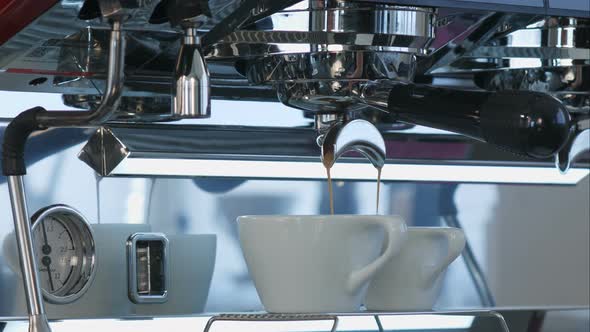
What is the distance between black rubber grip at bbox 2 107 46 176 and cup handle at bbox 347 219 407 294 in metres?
0.21

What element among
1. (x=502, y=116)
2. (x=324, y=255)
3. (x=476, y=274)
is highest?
(x=502, y=116)

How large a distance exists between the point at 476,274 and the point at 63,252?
0.38 meters

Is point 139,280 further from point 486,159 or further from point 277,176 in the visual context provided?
point 486,159

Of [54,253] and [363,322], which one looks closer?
[363,322]

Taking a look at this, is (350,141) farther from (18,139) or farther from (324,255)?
(18,139)

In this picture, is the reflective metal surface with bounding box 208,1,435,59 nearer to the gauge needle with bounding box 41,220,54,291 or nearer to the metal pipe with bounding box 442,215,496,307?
the gauge needle with bounding box 41,220,54,291

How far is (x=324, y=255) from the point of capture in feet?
2.20

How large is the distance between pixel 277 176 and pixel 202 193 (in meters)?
0.06

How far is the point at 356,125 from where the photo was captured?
2.52ft

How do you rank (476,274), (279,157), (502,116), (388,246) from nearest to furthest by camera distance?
1. (502,116)
2. (388,246)
3. (279,157)
4. (476,274)

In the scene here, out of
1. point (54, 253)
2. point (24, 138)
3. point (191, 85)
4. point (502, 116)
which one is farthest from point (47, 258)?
point (502, 116)

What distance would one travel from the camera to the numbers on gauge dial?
2.44ft

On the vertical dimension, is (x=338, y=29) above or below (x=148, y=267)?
above

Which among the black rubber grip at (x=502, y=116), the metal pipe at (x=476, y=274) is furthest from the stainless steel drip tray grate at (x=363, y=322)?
the metal pipe at (x=476, y=274)
